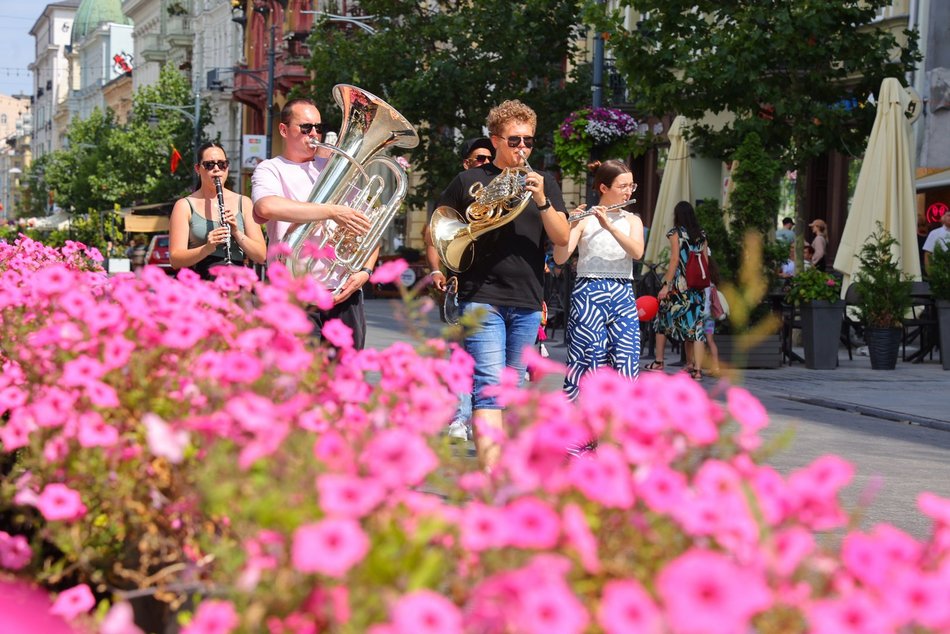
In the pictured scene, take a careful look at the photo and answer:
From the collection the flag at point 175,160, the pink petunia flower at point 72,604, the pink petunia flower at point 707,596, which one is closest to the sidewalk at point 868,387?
the pink petunia flower at point 72,604

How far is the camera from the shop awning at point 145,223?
54.7 metres

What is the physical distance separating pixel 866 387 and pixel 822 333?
7.32ft

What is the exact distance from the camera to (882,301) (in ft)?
58.5

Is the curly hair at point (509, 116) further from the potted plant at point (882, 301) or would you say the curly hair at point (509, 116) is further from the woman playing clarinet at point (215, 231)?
the potted plant at point (882, 301)

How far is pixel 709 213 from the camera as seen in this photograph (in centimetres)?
1845

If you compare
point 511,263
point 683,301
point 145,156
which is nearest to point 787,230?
point 683,301

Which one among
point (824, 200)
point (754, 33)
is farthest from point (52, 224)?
point (754, 33)

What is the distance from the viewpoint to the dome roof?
14112 centimetres

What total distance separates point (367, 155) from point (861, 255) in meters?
12.6

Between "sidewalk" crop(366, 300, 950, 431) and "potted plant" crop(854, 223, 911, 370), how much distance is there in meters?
0.24

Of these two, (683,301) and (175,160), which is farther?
(175,160)

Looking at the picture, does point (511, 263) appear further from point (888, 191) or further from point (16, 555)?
point (888, 191)

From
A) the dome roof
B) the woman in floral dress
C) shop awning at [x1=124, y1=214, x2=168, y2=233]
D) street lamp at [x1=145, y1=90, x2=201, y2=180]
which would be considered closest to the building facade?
the dome roof

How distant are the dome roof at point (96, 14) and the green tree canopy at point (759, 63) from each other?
123399 millimetres
